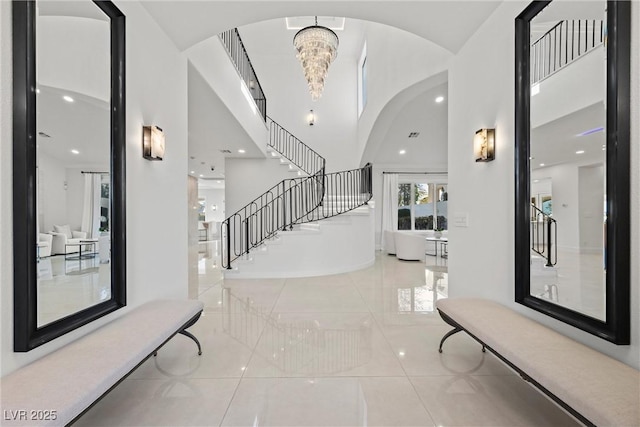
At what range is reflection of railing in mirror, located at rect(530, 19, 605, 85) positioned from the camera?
1.62 m

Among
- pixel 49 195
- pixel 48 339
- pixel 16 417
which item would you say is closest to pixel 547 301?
pixel 16 417

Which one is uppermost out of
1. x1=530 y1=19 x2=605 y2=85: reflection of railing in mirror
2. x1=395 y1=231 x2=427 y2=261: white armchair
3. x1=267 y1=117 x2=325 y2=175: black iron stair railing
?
x1=267 y1=117 x2=325 y2=175: black iron stair railing

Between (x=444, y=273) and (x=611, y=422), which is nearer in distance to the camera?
(x=611, y=422)

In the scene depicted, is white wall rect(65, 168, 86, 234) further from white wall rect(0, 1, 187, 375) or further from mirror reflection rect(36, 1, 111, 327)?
white wall rect(0, 1, 187, 375)

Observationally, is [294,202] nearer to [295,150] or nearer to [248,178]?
[248,178]

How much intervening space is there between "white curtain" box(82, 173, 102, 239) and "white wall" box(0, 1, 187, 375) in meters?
0.23

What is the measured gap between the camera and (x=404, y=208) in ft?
34.7

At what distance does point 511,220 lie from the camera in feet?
7.60

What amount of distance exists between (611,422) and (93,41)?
3320 millimetres

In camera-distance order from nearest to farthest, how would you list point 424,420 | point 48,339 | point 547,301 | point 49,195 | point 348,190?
1. point 48,339
2. point 49,195
3. point 424,420
4. point 547,301
5. point 348,190

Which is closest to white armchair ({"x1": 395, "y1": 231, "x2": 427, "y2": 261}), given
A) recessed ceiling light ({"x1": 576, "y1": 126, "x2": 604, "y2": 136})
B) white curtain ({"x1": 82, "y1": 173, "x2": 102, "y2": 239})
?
recessed ceiling light ({"x1": 576, "y1": 126, "x2": 604, "y2": 136})

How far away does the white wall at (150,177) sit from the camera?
1515mm

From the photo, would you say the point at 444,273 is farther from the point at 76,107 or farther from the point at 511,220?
the point at 76,107

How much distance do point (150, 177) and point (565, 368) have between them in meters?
3.06
